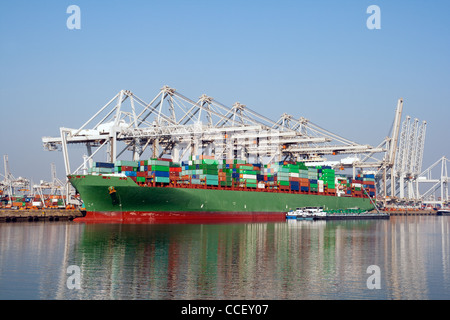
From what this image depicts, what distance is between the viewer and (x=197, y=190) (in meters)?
66.5

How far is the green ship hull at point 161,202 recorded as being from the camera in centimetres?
6091

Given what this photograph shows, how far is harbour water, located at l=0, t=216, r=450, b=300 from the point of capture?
2100 cm

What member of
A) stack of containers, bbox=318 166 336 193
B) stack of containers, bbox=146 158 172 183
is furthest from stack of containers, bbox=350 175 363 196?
stack of containers, bbox=146 158 172 183

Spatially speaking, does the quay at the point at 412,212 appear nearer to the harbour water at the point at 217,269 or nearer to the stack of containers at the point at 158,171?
the stack of containers at the point at 158,171

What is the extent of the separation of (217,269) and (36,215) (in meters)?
50.9

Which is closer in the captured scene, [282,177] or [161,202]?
[161,202]

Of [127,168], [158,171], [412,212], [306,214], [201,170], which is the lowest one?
[412,212]

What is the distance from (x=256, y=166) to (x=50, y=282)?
57.6m

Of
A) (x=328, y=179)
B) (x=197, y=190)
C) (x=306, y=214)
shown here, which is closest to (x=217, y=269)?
(x=197, y=190)

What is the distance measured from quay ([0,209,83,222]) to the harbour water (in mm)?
29927

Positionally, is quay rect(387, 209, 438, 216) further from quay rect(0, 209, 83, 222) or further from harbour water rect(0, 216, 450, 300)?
harbour water rect(0, 216, 450, 300)

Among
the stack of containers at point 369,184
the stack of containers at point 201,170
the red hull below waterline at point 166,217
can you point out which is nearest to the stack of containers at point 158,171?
the stack of containers at point 201,170

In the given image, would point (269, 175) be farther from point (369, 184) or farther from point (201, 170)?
point (369, 184)

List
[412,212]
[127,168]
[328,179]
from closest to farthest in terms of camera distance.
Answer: [127,168] < [328,179] < [412,212]
